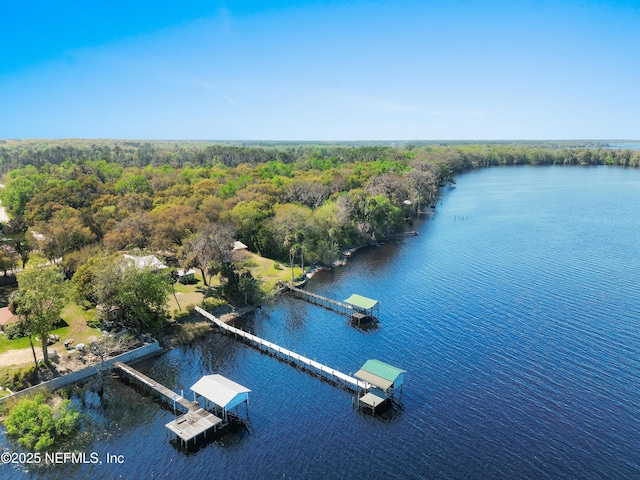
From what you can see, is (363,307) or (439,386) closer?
(439,386)

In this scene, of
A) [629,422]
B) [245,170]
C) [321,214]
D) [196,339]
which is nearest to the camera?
[629,422]

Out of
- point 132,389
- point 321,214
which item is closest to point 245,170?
point 321,214

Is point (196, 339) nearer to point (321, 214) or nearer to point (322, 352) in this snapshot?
point (322, 352)

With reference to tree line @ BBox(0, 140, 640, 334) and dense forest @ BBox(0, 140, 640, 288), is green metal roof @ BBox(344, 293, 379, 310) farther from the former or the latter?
dense forest @ BBox(0, 140, 640, 288)

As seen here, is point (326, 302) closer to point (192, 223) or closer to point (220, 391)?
point (220, 391)

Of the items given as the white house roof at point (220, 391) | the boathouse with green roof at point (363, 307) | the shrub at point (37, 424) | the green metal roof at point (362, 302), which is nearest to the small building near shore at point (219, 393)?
the white house roof at point (220, 391)

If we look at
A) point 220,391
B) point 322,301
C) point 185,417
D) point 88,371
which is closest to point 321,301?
point 322,301
